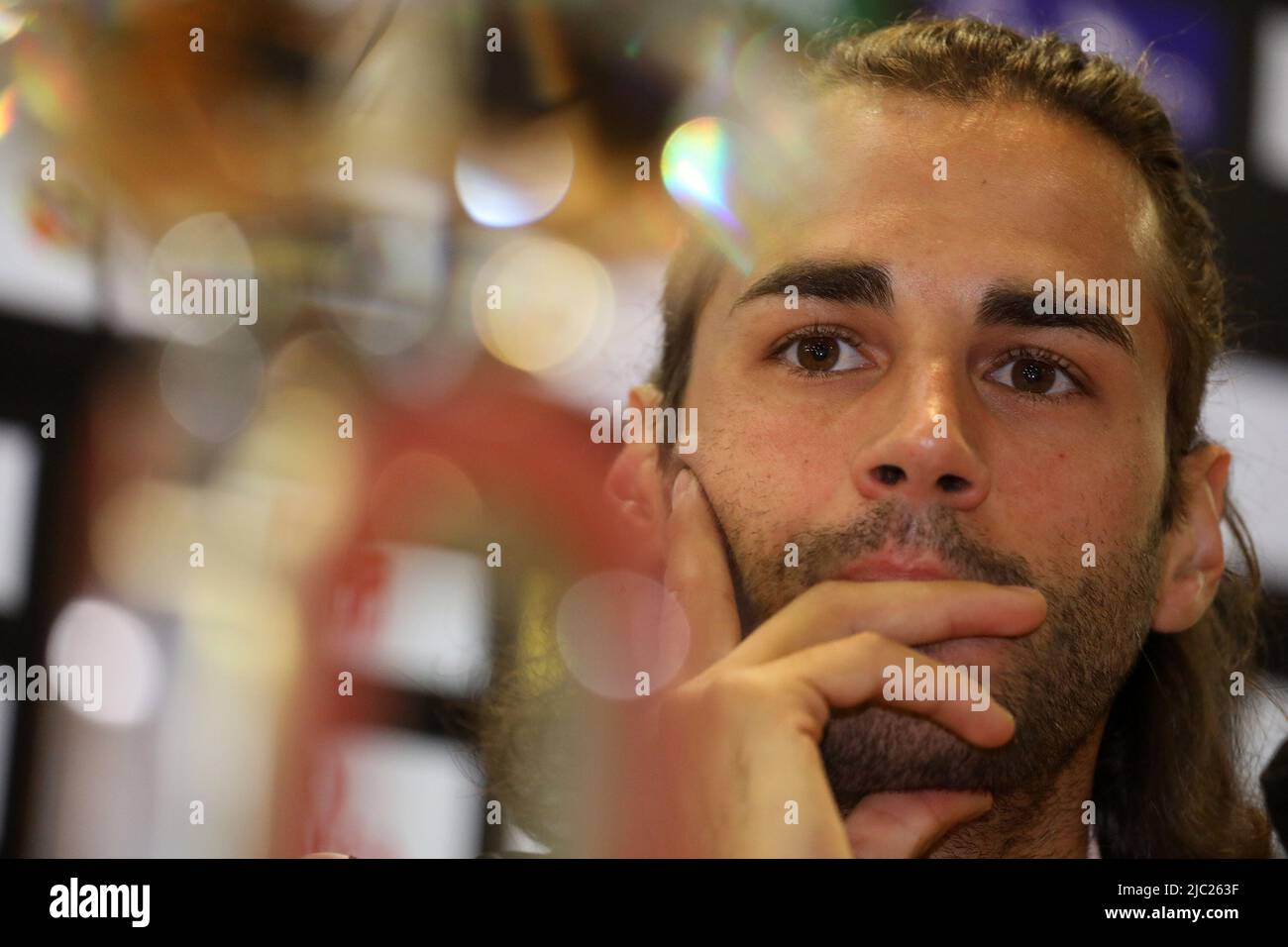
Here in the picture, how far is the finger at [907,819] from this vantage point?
1799mm

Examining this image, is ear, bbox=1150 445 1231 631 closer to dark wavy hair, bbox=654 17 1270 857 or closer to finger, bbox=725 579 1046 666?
dark wavy hair, bbox=654 17 1270 857

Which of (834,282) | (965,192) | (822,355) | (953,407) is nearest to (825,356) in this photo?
(822,355)

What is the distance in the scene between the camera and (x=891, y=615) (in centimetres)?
171

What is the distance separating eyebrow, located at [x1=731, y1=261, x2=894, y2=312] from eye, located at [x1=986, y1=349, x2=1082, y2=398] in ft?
0.63

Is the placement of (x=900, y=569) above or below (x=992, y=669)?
above

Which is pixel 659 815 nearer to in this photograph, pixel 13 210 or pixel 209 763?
pixel 209 763

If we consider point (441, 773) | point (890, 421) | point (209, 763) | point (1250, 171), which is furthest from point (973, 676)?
point (209, 763)

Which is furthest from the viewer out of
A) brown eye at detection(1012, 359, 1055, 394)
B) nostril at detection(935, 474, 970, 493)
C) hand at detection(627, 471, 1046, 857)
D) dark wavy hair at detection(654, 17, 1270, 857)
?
dark wavy hair at detection(654, 17, 1270, 857)

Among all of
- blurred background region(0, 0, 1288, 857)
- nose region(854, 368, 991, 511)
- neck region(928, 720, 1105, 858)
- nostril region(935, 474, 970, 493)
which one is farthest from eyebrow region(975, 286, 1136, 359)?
neck region(928, 720, 1105, 858)

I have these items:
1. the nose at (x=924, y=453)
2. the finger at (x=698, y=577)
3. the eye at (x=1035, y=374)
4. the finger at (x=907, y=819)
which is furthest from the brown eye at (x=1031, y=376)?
the finger at (x=907, y=819)

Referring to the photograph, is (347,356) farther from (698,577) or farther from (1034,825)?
(1034,825)

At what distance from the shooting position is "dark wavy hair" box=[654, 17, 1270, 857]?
6.48 feet

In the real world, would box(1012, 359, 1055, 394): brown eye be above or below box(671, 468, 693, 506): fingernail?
above

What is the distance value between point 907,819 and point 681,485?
57 cm
